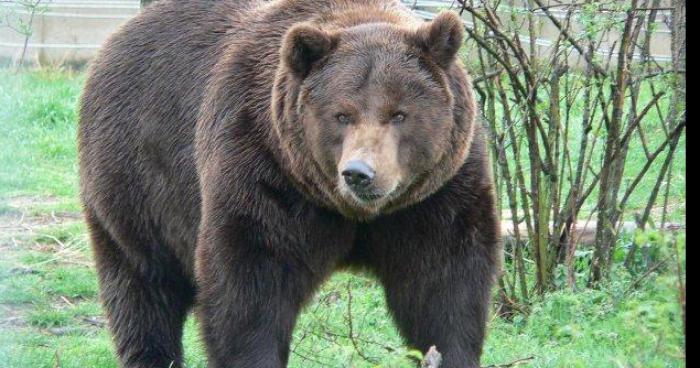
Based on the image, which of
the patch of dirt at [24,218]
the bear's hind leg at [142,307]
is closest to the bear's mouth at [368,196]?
the bear's hind leg at [142,307]

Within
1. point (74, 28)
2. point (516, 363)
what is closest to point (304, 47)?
point (516, 363)

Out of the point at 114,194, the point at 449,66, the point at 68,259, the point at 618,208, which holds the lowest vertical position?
the point at 68,259

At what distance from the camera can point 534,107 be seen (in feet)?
22.8

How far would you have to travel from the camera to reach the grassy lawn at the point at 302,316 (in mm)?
5125

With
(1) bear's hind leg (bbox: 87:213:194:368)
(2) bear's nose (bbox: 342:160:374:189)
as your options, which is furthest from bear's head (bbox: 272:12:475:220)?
(1) bear's hind leg (bbox: 87:213:194:368)

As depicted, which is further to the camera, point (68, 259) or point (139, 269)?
point (68, 259)

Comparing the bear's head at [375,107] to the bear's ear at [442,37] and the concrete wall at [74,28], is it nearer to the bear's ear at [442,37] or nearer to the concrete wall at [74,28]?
the bear's ear at [442,37]

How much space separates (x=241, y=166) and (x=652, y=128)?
4668mm

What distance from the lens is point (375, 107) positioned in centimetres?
495

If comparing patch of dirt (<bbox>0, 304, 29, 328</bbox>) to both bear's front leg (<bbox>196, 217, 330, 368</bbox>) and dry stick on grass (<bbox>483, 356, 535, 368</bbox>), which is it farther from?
dry stick on grass (<bbox>483, 356, 535, 368</bbox>)

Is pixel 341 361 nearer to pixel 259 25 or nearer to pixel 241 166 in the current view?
pixel 241 166

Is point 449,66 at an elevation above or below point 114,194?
above
